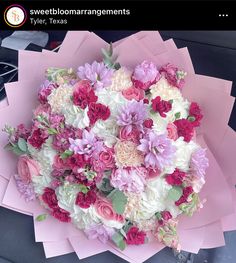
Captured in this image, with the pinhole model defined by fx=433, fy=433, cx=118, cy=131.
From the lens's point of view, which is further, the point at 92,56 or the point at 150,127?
the point at 92,56

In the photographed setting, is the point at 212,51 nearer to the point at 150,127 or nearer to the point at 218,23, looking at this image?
the point at 218,23

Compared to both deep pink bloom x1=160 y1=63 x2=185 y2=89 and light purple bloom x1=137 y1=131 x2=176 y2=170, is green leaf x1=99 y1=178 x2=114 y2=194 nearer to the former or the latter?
light purple bloom x1=137 y1=131 x2=176 y2=170

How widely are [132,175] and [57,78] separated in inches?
10.3

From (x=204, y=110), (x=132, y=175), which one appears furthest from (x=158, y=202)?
(x=204, y=110)

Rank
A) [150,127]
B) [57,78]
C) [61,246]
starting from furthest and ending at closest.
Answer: [61,246], [57,78], [150,127]

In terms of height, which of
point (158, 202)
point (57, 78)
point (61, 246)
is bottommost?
point (61, 246)

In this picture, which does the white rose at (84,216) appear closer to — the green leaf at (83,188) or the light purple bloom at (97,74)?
the green leaf at (83,188)

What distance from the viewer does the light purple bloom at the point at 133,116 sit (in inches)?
31.5

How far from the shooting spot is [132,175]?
82 centimetres

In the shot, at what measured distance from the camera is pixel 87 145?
82 cm

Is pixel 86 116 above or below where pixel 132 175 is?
above

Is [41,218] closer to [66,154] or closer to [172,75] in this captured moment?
[66,154]

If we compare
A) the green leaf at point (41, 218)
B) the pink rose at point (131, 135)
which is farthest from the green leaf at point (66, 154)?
the green leaf at point (41, 218)

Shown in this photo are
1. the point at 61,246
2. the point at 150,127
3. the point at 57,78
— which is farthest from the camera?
the point at 61,246
